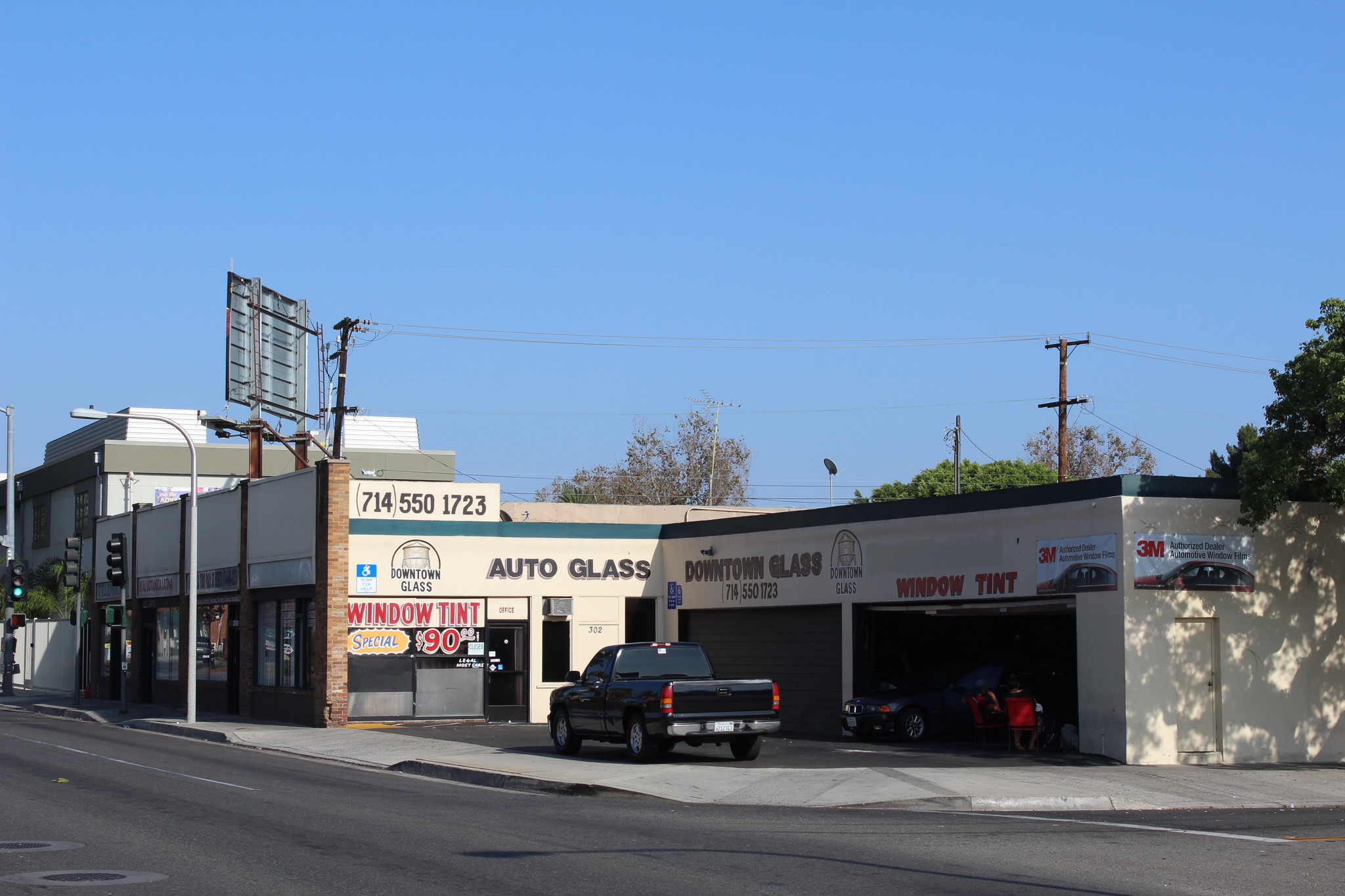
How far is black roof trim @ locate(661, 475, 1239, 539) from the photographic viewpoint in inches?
824

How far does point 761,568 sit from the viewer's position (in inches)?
1147

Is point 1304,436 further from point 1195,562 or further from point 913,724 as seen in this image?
point 913,724

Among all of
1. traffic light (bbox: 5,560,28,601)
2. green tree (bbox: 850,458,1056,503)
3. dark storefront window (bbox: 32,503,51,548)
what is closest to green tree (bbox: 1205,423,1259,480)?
green tree (bbox: 850,458,1056,503)

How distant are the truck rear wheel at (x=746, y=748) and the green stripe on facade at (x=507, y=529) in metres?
11.1

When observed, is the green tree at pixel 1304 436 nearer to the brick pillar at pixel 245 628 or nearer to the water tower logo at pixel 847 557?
the water tower logo at pixel 847 557

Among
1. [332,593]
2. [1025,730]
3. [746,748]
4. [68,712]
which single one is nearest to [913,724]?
[1025,730]

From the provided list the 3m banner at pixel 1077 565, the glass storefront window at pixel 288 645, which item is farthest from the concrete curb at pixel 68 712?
the 3m banner at pixel 1077 565

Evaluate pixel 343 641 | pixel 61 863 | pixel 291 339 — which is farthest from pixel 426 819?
pixel 291 339

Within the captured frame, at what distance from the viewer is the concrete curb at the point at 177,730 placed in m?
27.3

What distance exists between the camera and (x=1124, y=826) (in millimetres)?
14055

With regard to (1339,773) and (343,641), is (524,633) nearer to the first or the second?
(343,641)

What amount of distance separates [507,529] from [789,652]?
710 cm

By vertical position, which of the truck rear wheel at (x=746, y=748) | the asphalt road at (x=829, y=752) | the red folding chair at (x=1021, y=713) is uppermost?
the red folding chair at (x=1021, y=713)

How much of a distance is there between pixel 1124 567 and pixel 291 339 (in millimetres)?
28901
